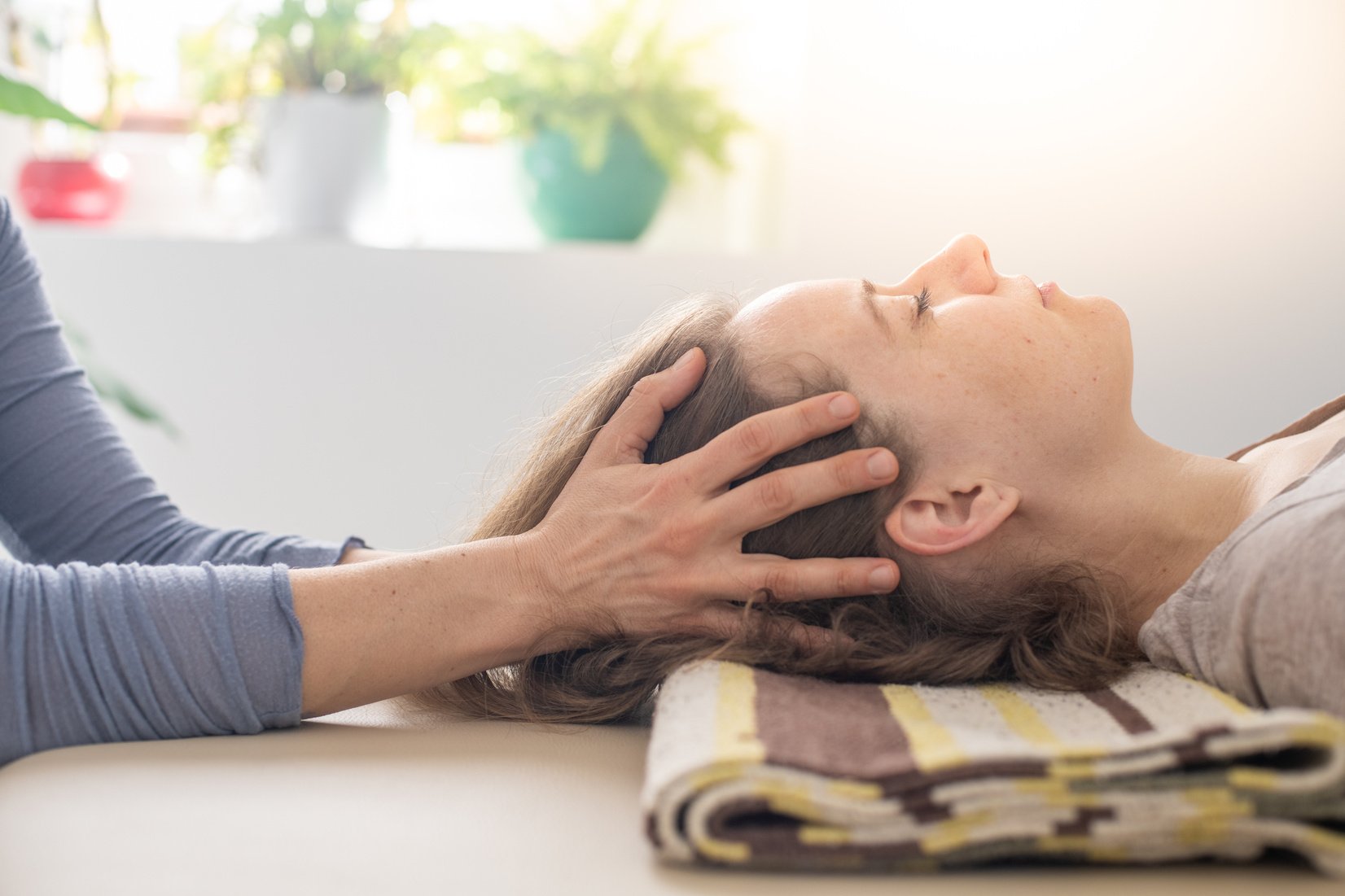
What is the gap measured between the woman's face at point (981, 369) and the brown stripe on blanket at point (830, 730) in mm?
256

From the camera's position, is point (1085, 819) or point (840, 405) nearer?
point (1085, 819)

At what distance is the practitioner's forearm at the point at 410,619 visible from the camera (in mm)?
893

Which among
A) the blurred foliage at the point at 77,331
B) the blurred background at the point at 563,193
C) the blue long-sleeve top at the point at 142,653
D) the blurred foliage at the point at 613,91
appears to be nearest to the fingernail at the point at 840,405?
the blue long-sleeve top at the point at 142,653

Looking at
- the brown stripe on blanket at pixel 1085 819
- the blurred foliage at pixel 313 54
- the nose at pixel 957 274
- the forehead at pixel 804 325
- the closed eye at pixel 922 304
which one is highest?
the blurred foliage at pixel 313 54

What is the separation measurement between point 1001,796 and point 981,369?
0.46 m

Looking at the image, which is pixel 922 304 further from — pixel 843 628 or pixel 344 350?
pixel 344 350

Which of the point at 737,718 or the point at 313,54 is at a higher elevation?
the point at 313,54

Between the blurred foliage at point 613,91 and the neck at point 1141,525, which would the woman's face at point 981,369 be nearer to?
the neck at point 1141,525

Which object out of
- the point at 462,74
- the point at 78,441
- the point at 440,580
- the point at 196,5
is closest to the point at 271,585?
the point at 440,580

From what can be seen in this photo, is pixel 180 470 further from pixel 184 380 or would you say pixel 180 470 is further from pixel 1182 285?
pixel 1182 285

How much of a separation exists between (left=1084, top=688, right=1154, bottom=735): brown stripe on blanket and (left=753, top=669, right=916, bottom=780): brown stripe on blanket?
146mm

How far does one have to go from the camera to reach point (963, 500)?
1013mm

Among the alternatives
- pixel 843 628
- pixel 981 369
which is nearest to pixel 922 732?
pixel 843 628

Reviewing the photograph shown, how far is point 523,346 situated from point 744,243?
0.51 meters
